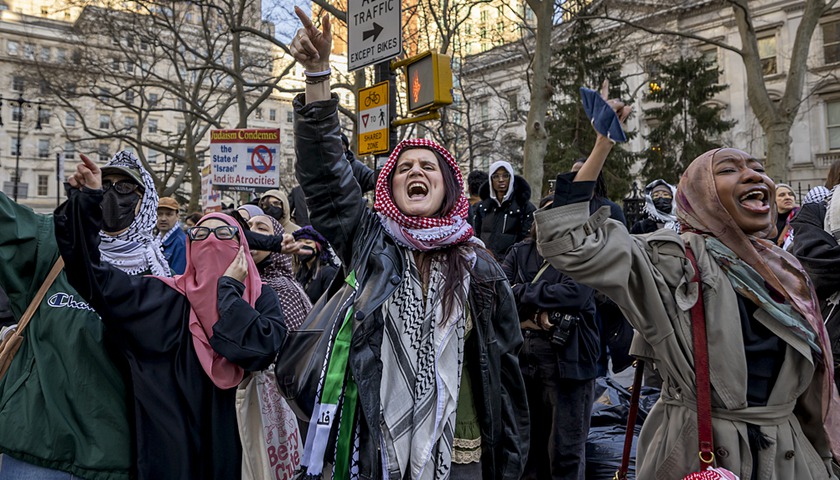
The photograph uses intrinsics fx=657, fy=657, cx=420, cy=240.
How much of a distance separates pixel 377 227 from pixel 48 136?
78.5m

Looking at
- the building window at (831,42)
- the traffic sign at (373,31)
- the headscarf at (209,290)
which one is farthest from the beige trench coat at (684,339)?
the building window at (831,42)

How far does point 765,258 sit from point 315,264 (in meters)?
4.38

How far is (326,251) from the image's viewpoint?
622 cm

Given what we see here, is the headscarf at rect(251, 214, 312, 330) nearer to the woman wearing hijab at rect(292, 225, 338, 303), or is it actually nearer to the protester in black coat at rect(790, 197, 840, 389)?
the woman wearing hijab at rect(292, 225, 338, 303)

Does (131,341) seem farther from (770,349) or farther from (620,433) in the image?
(620,433)

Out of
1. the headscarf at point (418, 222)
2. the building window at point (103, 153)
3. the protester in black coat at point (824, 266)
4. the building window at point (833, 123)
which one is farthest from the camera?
the building window at point (833, 123)

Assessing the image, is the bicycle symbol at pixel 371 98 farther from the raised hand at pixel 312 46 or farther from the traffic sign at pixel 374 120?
the raised hand at pixel 312 46

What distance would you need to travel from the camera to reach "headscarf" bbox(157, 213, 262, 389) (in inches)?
122

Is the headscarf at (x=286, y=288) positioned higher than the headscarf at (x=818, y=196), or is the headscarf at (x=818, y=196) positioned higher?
the headscarf at (x=818, y=196)

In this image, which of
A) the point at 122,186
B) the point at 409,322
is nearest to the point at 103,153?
the point at 122,186

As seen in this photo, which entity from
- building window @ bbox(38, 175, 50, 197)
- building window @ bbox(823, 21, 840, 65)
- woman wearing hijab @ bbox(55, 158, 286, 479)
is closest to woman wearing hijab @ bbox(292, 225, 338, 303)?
woman wearing hijab @ bbox(55, 158, 286, 479)

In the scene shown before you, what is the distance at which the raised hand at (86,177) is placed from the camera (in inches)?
108

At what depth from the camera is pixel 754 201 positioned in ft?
8.70

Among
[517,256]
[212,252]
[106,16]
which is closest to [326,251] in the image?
[517,256]
